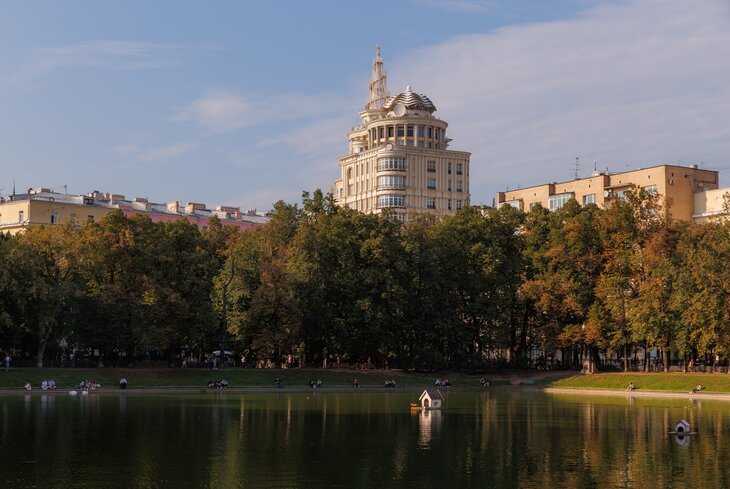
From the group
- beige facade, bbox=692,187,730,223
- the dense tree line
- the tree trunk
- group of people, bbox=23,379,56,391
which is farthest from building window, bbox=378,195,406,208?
group of people, bbox=23,379,56,391

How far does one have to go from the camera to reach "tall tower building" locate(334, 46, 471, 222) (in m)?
185

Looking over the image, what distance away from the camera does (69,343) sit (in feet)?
334

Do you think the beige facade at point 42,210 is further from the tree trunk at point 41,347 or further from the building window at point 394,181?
the tree trunk at point 41,347

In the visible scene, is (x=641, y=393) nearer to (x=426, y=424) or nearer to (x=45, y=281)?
(x=426, y=424)

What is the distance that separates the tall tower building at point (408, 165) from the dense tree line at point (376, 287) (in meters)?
58.6

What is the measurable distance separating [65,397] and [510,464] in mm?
48027

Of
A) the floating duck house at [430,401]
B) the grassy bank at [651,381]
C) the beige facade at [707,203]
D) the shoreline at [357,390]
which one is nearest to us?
the floating duck house at [430,401]

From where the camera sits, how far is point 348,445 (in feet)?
157

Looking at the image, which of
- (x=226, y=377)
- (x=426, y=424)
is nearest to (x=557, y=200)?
(x=226, y=377)

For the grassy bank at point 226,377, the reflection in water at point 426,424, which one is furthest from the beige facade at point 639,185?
the reflection in water at point 426,424

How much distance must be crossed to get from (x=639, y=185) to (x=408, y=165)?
47365 mm

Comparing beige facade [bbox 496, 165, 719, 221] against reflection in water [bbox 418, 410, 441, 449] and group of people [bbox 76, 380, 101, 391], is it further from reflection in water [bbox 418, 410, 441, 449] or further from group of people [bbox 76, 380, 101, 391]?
group of people [bbox 76, 380, 101, 391]

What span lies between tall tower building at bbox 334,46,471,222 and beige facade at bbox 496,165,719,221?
14.8 metres

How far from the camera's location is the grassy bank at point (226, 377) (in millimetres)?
89250
